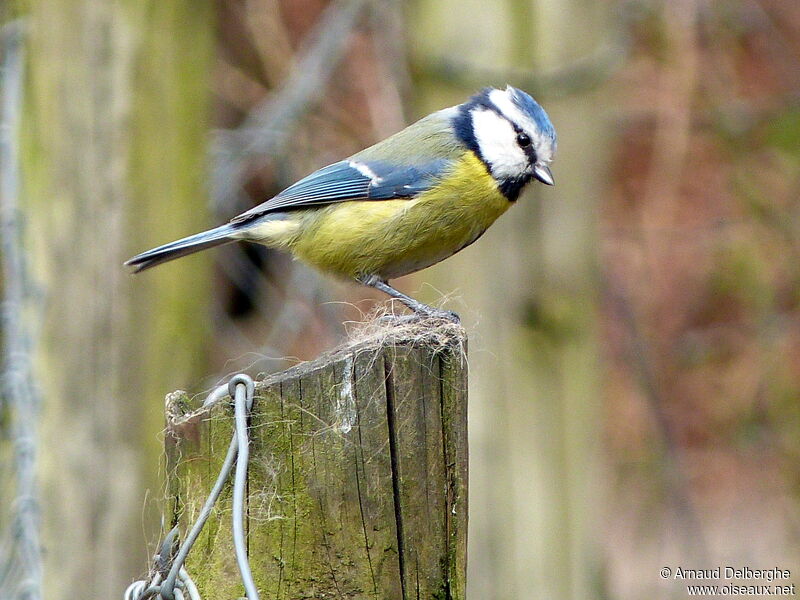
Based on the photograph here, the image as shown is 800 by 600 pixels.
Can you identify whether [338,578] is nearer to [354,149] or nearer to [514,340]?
[514,340]

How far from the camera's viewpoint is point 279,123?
11.6 ft

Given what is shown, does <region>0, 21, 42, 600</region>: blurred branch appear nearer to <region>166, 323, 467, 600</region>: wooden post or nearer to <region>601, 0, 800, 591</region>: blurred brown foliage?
<region>166, 323, 467, 600</region>: wooden post

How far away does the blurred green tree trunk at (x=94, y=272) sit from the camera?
206cm

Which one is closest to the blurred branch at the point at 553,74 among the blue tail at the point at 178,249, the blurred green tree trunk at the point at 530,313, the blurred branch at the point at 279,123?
the blurred green tree trunk at the point at 530,313

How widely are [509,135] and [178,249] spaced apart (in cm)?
88

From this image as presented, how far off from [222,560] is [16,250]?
1.09 metres

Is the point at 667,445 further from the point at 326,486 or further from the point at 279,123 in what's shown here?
the point at 326,486

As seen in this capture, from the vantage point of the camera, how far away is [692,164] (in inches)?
249

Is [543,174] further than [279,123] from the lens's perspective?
No

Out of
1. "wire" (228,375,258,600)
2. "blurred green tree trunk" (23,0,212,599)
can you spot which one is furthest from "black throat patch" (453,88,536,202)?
"wire" (228,375,258,600)

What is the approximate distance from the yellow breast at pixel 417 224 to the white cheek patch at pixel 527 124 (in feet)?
0.45

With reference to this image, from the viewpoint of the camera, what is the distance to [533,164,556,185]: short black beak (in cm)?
244

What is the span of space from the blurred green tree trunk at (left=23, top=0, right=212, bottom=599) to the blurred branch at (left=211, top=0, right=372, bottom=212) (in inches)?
48.4

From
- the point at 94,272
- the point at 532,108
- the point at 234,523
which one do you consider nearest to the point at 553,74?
the point at 532,108
